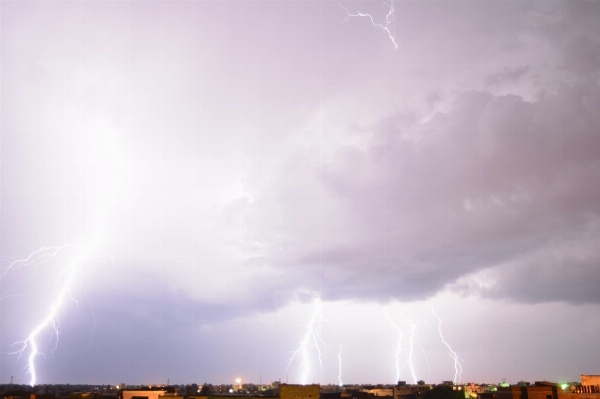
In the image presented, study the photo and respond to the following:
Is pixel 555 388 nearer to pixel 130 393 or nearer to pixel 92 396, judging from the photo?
pixel 130 393

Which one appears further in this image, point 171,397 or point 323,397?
point 323,397

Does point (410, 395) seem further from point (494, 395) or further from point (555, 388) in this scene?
point (555, 388)

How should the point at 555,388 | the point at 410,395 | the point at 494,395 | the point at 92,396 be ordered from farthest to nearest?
1. the point at 410,395
2. the point at 92,396
3. the point at 494,395
4. the point at 555,388

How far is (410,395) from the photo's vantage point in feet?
195

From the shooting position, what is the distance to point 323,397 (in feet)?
183

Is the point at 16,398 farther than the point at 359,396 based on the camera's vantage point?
No

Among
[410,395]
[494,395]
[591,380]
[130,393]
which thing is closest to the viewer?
[591,380]

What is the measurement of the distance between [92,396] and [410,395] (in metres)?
33.4

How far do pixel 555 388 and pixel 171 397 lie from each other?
2754cm

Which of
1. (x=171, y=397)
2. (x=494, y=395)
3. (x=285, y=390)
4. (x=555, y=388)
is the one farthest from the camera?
(x=494, y=395)

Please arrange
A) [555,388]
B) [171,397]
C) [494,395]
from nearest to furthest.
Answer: [171,397], [555,388], [494,395]

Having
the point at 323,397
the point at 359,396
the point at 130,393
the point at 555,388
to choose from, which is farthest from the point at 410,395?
the point at 130,393

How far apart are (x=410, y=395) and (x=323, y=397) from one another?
10644 mm

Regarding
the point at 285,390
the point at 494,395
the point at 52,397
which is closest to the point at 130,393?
the point at 52,397
